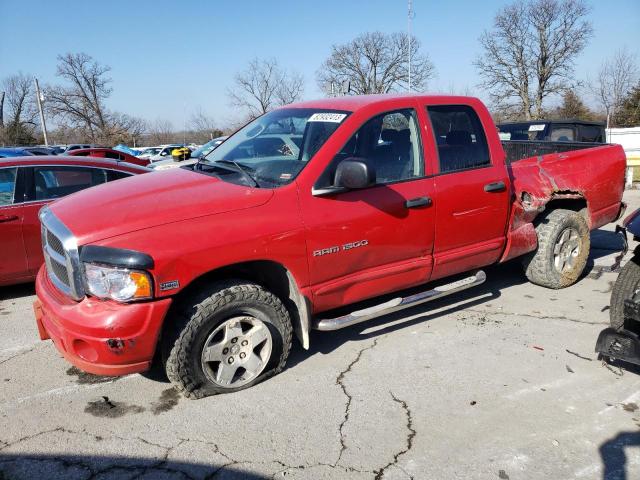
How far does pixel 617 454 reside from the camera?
276 centimetres

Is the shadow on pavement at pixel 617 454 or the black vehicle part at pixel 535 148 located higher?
the black vehicle part at pixel 535 148

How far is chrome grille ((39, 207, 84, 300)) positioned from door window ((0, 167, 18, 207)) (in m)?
2.03

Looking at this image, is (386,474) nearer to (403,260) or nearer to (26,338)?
(403,260)

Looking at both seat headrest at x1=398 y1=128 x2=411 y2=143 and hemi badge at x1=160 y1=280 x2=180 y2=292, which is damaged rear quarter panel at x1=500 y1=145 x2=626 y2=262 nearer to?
seat headrest at x1=398 y1=128 x2=411 y2=143

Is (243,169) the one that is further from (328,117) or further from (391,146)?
(391,146)

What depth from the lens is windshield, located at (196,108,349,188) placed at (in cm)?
362

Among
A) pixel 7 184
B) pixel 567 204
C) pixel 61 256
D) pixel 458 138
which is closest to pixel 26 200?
pixel 7 184

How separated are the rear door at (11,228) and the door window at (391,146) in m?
3.64

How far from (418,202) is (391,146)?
0.50 meters

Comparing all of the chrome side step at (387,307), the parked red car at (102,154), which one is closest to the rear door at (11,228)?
the chrome side step at (387,307)

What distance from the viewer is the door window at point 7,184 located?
17.2 ft

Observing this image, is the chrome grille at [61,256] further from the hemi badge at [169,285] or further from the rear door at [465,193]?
the rear door at [465,193]

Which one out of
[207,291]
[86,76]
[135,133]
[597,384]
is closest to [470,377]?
[597,384]

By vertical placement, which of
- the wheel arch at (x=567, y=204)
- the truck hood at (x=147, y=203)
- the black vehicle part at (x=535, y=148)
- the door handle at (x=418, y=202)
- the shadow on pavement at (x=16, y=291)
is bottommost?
the shadow on pavement at (x=16, y=291)
